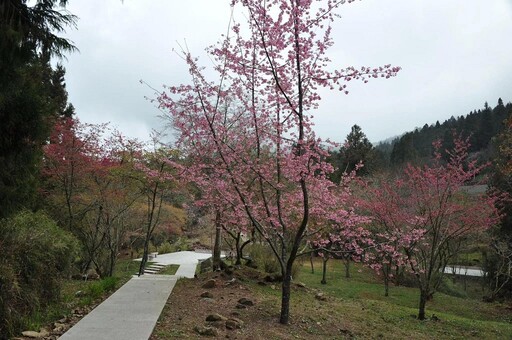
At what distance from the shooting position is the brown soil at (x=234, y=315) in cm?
472

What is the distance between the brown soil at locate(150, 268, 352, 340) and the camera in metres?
4.72

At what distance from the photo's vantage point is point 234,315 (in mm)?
5656

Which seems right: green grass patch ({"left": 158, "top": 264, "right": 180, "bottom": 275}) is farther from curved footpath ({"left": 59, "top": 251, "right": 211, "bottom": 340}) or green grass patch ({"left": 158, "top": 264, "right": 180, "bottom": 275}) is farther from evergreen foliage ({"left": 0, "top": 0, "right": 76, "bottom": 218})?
evergreen foliage ({"left": 0, "top": 0, "right": 76, "bottom": 218})

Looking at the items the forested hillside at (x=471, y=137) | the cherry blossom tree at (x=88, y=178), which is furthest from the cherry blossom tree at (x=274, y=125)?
the forested hillside at (x=471, y=137)

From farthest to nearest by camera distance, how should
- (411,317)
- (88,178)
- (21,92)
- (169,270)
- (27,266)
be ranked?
(169,270), (88,178), (411,317), (21,92), (27,266)

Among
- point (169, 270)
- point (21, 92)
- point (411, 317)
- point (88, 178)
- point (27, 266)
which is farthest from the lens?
point (169, 270)

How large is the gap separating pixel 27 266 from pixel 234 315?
2.92m

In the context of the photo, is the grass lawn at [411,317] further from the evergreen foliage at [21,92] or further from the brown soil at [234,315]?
the evergreen foliage at [21,92]

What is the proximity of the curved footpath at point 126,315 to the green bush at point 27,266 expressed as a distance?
0.69 metres

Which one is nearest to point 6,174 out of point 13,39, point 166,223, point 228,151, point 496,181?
point 13,39

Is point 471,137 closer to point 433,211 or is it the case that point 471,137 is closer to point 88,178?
point 433,211

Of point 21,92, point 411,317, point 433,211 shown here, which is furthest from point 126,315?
point 433,211

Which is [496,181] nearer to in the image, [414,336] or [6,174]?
[414,336]

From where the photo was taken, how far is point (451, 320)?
8.96 m
